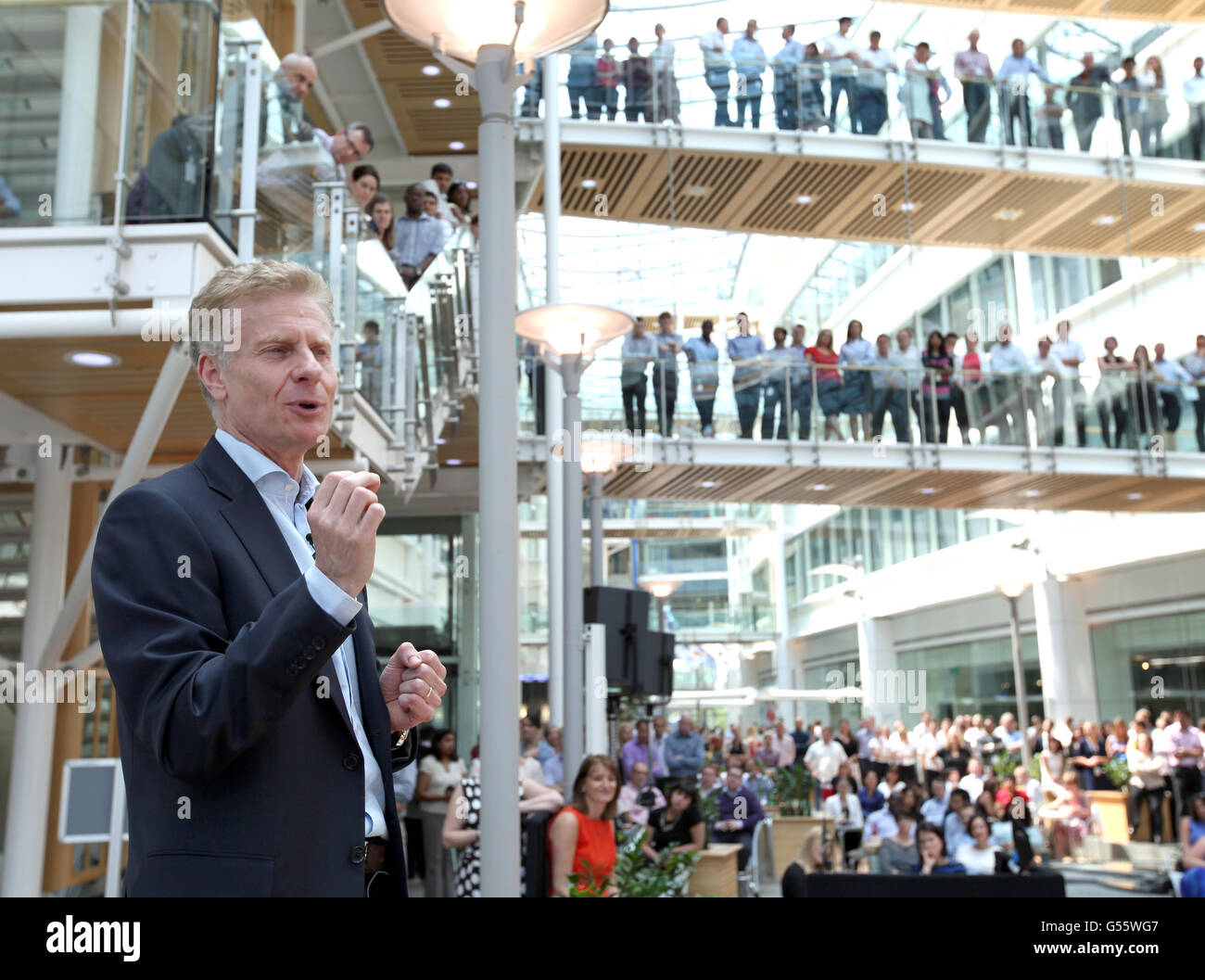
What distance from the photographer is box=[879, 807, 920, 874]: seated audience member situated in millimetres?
10648

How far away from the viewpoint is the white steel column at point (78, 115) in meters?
5.15

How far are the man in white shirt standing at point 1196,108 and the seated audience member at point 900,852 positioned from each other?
1286cm

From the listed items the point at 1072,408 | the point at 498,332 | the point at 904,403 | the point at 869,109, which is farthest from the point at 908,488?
the point at 498,332

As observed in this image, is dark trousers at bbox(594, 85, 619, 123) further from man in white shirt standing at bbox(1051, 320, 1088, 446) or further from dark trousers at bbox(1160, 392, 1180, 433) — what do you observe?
dark trousers at bbox(1160, 392, 1180, 433)

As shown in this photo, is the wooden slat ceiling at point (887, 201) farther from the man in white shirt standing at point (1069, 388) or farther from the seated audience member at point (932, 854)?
the seated audience member at point (932, 854)

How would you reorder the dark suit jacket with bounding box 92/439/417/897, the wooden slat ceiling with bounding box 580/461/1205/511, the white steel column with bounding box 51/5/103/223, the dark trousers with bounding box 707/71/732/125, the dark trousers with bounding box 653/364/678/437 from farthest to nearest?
the wooden slat ceiling with bounding box 580/461/1205/511
the dark trousers with bounding box 707/71/732/125
the dark trousers with bounding box 653/364/678/437
the white steel column with bounding box 51/5/103/223
the dark suit jacket with bounding box 92/439/417/897

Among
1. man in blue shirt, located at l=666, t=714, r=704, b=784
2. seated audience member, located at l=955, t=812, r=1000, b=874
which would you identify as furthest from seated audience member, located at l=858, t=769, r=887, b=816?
seated audience member, located at l=955, t=812, r=1000, b=874

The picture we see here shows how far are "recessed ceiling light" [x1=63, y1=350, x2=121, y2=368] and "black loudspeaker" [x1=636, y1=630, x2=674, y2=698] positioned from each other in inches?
250

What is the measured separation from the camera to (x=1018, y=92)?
18344 millimetres

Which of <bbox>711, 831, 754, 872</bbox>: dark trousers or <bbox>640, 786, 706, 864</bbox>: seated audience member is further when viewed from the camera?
<bbox>711, 831, 754, 872</bbox>: dark trousers

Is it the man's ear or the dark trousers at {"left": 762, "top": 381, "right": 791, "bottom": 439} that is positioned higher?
the dark trousers at {"left": 762, "top": 381, "right": 791, "bottom": 439}

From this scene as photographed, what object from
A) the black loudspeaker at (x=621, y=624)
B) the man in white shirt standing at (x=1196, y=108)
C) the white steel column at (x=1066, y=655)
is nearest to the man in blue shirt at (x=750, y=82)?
the man in white shirt standing at (x=1196, y=108)

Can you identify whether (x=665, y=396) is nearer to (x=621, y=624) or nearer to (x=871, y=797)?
(x=871, y=797)
